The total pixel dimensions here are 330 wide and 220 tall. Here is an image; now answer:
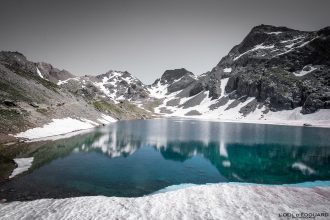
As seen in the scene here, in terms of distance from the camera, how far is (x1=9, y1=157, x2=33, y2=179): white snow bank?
27.9 meters

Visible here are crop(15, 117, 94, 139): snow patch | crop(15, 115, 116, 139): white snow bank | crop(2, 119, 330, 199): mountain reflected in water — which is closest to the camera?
crop(2, 119, 330, 199): mountain reflected in water

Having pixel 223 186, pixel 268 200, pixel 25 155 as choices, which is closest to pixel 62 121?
pixel 25 155

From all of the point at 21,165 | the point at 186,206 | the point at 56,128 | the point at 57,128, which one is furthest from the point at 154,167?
the point at 57,128

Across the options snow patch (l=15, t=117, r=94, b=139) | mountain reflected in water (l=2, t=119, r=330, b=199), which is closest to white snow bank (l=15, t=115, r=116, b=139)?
snow patch (l=15, t=117, r=94, b=139)

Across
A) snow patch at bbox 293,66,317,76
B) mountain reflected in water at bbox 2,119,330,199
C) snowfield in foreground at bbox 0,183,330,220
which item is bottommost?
mountain reflected in water at bbox 2,119,330,199

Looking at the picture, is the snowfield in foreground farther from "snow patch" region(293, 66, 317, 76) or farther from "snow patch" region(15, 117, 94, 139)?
"snow patch" region(293, 66, 317, 76)

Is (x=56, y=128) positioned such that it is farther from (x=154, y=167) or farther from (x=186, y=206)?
(x=186, y=206)

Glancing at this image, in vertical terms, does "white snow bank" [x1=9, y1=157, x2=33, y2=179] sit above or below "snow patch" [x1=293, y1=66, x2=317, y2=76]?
below

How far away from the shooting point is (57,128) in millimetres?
68875

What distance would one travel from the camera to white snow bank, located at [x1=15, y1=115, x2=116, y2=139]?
55.2 m

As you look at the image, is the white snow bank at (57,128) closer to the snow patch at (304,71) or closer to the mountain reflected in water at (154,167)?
the mountain reflected in water at (154,167)

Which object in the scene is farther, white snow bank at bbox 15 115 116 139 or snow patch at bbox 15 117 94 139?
white snow bank at bbox 15 115 116 139

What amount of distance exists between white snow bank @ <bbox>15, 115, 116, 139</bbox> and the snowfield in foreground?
4135cm

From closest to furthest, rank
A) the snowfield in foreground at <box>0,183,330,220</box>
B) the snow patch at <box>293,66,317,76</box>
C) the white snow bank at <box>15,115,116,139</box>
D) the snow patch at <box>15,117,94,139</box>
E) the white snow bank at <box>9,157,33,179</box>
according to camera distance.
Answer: the snowfield in foreground at <box>0,183,330,220</box>
the white snow bank at <box>9,157,33,179</box>
the snow patch at <box>15,117,94,139</box>
the white snow bank at <box>15,115,116,139</box>
the snow patch at <box>293,66,317,76</box>
